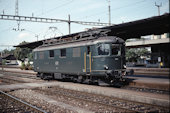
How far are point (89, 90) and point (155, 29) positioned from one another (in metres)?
8.18

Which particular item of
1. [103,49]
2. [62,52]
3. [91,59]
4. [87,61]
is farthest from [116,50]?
[62,52]

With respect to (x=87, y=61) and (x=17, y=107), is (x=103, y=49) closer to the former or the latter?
(x=87, y=61)

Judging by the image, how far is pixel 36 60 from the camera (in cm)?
2050

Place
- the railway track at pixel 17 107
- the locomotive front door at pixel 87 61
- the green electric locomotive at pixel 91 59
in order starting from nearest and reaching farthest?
the railway track at pixel 17 107, the green electric locomotive at pixel 91 59, the locomotive front door at pixel 87 61

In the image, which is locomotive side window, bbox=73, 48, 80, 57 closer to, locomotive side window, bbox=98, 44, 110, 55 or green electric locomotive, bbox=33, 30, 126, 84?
green electric locomotive, bbox=33, 30, 126, 84

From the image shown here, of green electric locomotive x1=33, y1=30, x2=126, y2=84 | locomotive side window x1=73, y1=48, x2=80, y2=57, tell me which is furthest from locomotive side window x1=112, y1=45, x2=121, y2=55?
locomotive side window x1=73, y1=48, x2=80, y2=57

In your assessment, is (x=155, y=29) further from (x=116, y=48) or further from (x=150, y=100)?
(x=150, y=100)

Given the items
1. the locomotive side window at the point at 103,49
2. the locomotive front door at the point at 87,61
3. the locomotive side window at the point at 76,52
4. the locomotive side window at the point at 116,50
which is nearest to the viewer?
the locomotive side window at the point at 103,49

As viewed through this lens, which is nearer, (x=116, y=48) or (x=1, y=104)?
(x=1, y=104)

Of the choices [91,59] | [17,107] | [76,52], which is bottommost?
[17,107]

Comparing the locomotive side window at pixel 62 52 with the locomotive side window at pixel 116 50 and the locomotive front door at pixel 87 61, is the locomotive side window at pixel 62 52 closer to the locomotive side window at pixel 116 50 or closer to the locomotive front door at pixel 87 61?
the locomotive front door at pixel 87 61

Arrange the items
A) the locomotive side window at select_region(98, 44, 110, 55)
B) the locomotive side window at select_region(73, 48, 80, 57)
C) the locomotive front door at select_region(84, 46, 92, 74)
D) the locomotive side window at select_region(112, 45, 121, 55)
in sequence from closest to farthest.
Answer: the locomotive side window at select_region(98, 44, 110, 55) → the locomotive side window at select_region(112, 45, 121, 55) → the locomotive front door at select_region(84, 46, 92, 74) → the locomotive side window at select_region(73, 48, 80, 57)

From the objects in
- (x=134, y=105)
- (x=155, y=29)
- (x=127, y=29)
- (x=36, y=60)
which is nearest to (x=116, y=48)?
(x=127, y=29)

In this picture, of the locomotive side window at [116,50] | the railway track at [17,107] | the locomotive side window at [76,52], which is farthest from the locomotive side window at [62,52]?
the railway track at [17,107]
